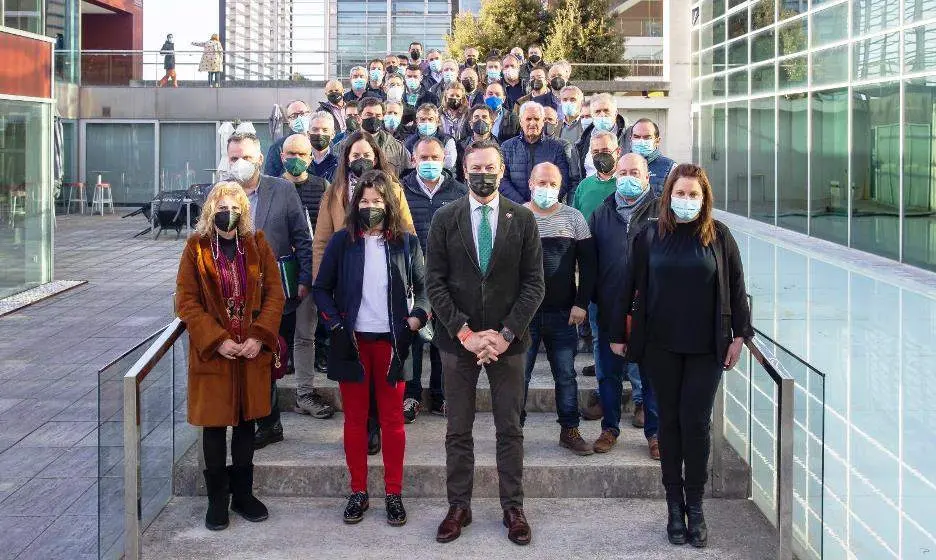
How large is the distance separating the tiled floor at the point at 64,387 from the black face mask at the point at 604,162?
3803 mm

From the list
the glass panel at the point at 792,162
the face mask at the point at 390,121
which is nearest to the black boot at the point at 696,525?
the face mask at the point at 390,121

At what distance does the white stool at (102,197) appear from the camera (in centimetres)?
3175

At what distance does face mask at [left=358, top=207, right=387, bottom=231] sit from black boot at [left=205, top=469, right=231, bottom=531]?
1530mm

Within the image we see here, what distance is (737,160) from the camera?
1198 inches

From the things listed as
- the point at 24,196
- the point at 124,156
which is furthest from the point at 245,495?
the point at 124,156

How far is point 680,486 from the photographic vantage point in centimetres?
599

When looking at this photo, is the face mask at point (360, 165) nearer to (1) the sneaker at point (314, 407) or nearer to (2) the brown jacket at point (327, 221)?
(2) the brown jacket at point (327, 221)

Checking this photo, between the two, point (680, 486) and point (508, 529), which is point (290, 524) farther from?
point (680, 486)

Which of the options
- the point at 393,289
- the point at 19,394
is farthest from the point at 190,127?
the point at 393,289

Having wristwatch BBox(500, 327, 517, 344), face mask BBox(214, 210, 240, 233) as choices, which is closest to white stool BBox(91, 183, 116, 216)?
face mask BBox(214, 210, 240, 233)

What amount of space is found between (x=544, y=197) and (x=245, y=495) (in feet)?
8.11

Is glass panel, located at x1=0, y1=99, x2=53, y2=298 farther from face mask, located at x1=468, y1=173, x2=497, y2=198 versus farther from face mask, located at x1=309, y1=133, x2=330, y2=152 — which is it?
face mask, located at x1=468, y1=173, x2=497, y2=198

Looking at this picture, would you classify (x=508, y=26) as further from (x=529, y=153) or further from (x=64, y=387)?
(x=64, y=387)

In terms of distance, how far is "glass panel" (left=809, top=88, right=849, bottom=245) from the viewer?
22594mm
